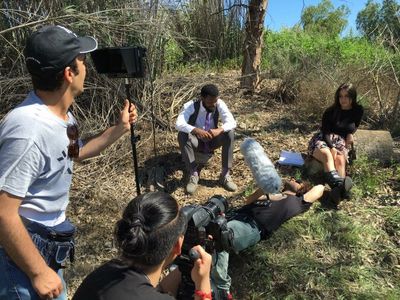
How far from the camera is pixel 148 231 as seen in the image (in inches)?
66.8

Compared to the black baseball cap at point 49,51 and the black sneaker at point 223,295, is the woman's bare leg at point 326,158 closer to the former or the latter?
the black sneaker at point 223,295

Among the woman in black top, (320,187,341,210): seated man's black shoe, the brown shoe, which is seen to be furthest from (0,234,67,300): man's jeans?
the woman in black top

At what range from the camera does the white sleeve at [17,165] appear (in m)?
1.55

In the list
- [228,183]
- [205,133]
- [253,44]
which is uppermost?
[253,44]

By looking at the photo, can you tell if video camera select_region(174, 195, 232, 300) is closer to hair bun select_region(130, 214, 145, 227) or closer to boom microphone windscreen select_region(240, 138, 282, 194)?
hair bun select_region(130, 214, 145, 227)

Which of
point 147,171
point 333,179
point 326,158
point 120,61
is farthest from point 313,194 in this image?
point 120,61

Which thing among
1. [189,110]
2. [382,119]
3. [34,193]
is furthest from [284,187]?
[34,193]

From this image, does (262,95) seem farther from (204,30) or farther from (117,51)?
(117,51)

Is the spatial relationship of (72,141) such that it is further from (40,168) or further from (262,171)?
(262,171)

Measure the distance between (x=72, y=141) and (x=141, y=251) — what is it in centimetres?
55

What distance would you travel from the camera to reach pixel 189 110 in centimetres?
483

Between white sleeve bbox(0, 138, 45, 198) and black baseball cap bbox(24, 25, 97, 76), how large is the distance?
320mm

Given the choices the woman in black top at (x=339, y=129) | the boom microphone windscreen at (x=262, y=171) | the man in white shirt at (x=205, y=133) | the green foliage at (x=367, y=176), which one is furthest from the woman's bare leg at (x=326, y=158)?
the boom microphone windscreen at (x=262, y=171)

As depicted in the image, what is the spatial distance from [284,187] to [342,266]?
1049mm
